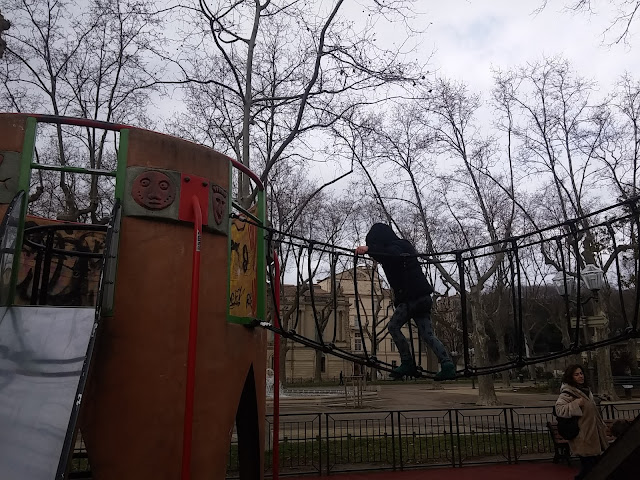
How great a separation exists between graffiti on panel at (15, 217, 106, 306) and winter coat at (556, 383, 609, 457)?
5.77 meters

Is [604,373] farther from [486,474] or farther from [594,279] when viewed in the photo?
[486,474]

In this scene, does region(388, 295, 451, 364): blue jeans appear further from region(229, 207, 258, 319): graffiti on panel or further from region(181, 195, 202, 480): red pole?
region(181, 195, 202, 480): red pole

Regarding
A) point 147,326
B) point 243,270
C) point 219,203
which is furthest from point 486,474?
point 147,326

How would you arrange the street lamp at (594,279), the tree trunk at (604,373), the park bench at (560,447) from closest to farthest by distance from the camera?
the park bench at (560,447), the street lamp at (594,279), the tree trunk at (604,373)

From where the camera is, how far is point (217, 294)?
4207 mm

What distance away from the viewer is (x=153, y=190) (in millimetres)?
4023

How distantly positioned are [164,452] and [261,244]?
7.83ft

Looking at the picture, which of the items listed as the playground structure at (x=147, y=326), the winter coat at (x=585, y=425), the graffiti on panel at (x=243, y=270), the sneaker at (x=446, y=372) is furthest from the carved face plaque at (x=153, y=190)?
the winter coat at (x=585, y=425)

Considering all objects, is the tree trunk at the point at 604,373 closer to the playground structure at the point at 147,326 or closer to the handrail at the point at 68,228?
the playground structure at the point at 147,326

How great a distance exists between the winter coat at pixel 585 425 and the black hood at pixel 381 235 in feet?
9.59

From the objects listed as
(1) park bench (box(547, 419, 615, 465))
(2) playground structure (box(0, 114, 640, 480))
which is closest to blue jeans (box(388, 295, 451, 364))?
(2) playground structure (box(0, 114, 640, 480))

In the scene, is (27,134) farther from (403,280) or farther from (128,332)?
(403,280)

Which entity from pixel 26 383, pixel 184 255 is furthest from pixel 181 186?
pixel 26 383

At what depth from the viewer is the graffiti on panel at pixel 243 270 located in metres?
4.57
